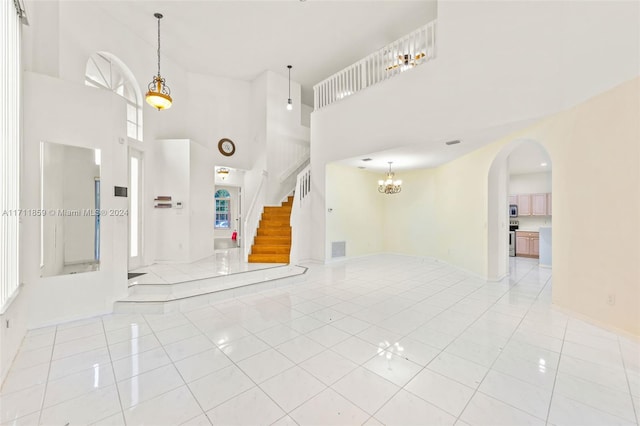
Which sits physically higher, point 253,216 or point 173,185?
point 173,185

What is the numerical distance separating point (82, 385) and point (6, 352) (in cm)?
92

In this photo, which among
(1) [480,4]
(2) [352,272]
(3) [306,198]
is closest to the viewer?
(1) [480,4]

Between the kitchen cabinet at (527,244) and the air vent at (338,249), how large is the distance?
18.9 ft

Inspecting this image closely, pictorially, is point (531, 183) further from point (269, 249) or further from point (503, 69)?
point (269, 249)

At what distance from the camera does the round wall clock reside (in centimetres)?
748

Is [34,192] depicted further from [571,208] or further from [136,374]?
[571,208]

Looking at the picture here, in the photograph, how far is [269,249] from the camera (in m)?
6.11

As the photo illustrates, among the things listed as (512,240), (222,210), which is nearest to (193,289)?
(222,210)

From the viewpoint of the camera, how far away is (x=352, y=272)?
5.91 meters

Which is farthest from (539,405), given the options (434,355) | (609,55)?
(609,55)

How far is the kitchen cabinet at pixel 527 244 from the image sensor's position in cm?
766

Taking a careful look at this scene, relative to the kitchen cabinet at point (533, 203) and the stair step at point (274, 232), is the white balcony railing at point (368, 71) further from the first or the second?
the kitchen cabinet at point (533, 203)

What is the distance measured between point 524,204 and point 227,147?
966 cm

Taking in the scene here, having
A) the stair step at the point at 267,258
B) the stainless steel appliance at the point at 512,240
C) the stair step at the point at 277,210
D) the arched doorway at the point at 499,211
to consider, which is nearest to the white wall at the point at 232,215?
the stair step at the point at 277,210
